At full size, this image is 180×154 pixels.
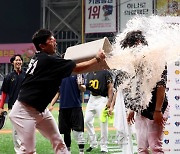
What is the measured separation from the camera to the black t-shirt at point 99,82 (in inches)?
339

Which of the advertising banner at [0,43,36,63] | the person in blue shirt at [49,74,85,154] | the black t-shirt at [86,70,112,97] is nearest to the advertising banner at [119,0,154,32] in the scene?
the advertising banner at [0,43,36,63]

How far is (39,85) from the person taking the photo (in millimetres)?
5141

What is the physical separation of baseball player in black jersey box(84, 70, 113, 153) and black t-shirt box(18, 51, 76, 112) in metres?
3.23

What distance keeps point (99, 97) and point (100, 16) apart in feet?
72.8

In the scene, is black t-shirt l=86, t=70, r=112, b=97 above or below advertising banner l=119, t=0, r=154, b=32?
below

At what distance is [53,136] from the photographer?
546 cm

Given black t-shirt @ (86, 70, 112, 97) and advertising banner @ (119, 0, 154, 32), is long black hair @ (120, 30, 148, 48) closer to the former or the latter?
black t-shirt @ (86, 70, 112, 97)

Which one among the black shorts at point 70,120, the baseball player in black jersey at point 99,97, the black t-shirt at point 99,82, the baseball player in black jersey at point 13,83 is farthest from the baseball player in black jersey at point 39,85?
the black t-shirt at point 99,82

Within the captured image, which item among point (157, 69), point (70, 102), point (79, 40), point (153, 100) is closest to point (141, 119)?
point (153, 100)

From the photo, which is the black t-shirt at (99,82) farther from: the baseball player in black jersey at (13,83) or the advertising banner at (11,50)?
the advertising banner at (11,50)

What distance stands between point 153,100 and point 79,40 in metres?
28.3

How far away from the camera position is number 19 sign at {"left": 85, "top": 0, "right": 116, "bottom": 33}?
30312mm

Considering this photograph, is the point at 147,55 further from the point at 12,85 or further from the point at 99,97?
the point at 99,97

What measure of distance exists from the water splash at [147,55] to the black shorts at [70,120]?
9.00 ft
